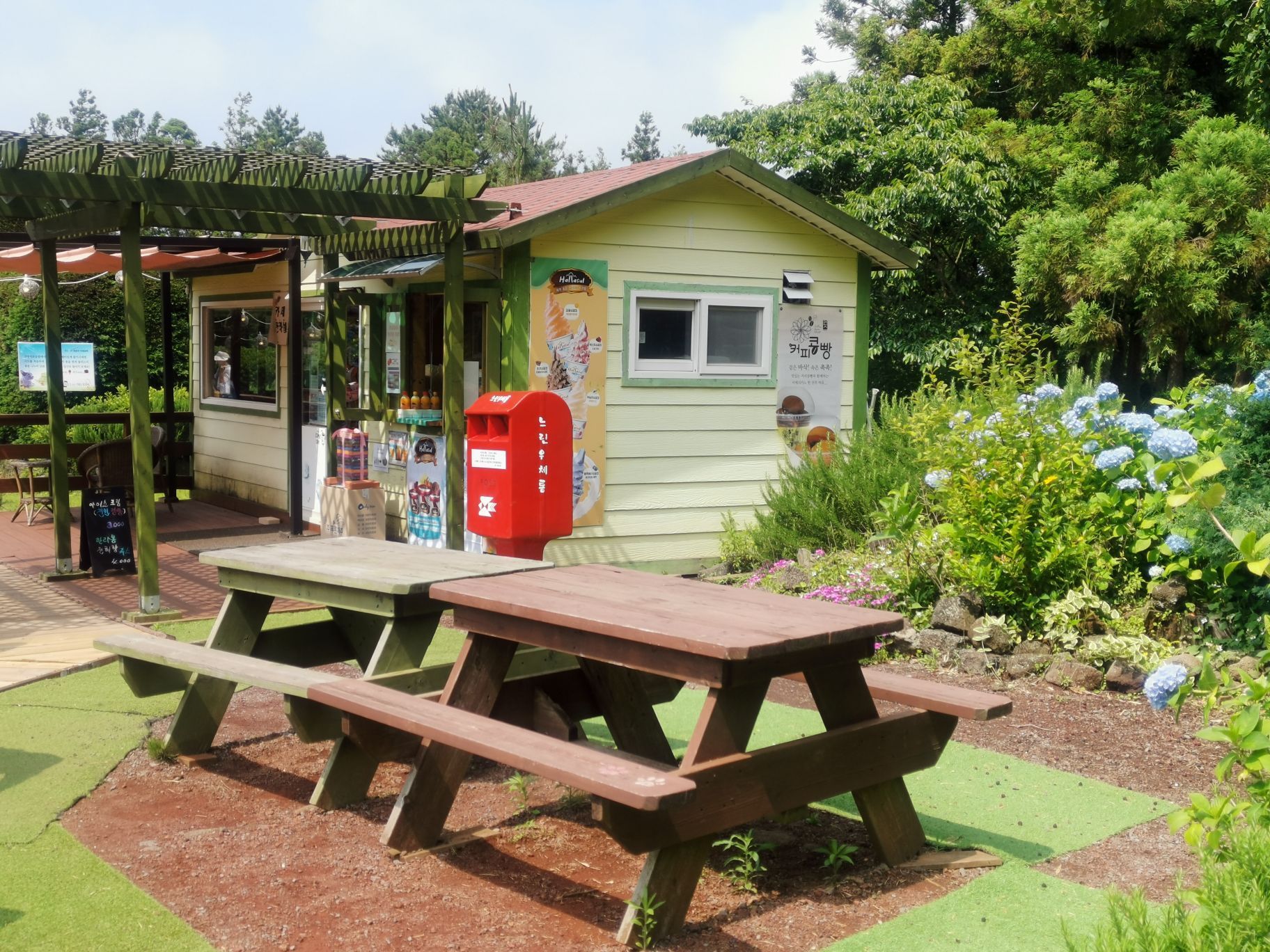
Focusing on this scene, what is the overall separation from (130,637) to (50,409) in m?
4.52

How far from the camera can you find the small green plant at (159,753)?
5277mm

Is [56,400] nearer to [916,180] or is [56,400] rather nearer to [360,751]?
[360,751]

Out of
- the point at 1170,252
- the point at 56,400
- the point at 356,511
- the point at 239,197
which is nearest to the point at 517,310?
the point at 239,197

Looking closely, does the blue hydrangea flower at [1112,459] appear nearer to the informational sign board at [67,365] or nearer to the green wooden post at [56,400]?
the green wooden post at [56,400]

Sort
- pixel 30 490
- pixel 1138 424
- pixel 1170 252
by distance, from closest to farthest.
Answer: pixel 1138 424
pixel 30 490
pixel 1170 252

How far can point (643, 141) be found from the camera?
8244cm

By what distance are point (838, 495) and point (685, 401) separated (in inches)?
60.9

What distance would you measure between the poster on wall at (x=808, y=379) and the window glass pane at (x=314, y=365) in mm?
4151

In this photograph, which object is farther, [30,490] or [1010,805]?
[30,490]

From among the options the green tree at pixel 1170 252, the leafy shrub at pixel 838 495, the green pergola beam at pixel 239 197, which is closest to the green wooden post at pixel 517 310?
the green pergola beam at pixel 239 197

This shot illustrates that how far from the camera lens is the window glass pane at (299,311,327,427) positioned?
11.7 meters

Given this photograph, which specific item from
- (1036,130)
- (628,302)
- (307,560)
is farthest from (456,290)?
(1036,130)

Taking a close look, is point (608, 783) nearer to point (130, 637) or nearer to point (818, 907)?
point (818, 907)

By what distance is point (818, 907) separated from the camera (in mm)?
3881
